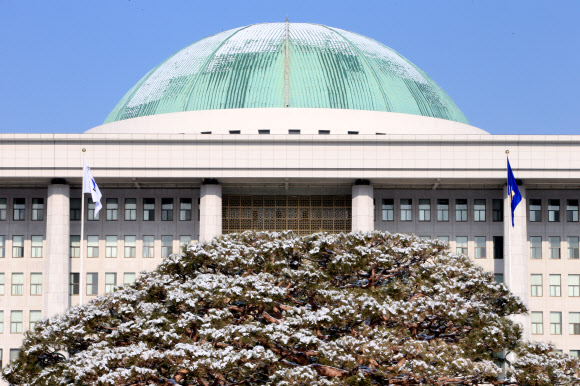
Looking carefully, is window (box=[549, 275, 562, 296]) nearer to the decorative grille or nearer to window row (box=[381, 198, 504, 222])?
window row (box=[381, 198, 504, 222])

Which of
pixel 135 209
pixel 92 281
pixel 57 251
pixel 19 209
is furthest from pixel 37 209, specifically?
pixel 135 209

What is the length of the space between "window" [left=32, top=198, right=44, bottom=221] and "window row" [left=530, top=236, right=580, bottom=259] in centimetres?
2889

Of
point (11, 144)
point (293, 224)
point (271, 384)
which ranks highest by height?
point (11, 144)

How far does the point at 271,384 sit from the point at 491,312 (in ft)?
34.7

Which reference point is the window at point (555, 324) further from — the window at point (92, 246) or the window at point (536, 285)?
the window at point (92, 246)

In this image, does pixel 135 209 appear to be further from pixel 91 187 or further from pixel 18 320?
pixel 18 320

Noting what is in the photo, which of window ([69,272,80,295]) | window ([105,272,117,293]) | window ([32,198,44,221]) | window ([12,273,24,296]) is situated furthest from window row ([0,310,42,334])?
window ([32,198,44,221])

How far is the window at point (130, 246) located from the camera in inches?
2544

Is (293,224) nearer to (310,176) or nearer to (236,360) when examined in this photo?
(310,176)

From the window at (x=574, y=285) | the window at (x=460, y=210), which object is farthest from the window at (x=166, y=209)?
the window at (x=574, y=285)

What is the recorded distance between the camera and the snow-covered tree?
1411 inches

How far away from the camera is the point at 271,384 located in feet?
116

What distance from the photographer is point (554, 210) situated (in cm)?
6556

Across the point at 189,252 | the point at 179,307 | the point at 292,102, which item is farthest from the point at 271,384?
the point at 292,102
